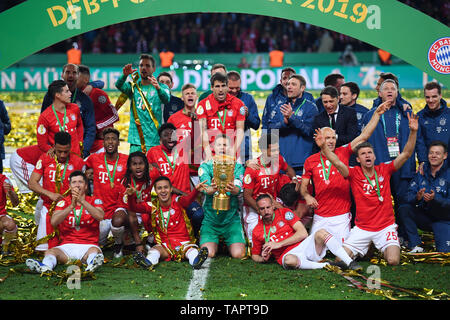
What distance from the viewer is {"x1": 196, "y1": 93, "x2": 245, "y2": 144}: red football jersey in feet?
25.0

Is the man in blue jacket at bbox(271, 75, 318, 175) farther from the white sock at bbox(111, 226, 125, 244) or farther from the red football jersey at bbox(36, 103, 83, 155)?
the red football jersey at bbox(36, 103, 83, 155)

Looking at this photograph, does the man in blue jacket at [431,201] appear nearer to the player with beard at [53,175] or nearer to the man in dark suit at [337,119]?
the man in dark suit at [337,119]

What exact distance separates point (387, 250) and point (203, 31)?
20.1m

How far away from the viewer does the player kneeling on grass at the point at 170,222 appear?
667cm

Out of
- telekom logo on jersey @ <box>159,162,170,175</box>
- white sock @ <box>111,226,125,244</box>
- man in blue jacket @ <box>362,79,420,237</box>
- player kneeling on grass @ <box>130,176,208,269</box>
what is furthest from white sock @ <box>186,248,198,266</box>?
man in blue jacket @ <box>362,79,420,237</box>

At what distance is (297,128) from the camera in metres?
7.69

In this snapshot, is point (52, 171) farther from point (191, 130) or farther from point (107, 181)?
point (191, 130)

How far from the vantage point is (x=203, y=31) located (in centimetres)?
2556

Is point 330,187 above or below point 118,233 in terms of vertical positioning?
above

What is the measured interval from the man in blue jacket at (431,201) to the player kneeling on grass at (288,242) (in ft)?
3.66

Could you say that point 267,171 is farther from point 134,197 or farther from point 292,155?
point 134,197

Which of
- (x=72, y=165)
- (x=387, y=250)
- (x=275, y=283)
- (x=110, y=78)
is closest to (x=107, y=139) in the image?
(x=72, y=165)

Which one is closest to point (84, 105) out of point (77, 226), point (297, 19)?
point (77, 226)

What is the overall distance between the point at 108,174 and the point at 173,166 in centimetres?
74
